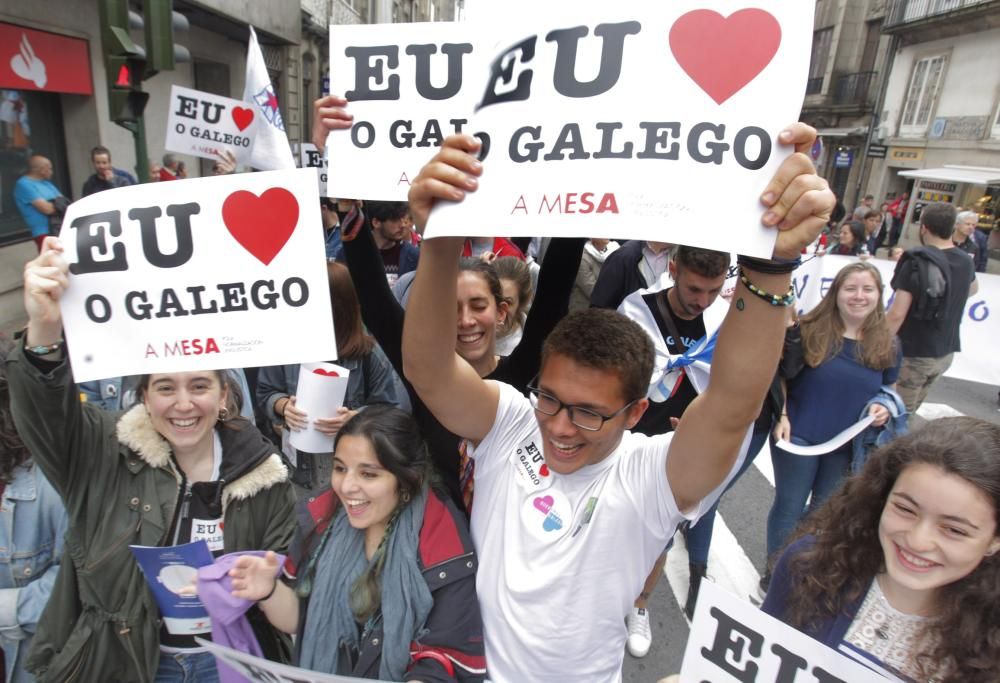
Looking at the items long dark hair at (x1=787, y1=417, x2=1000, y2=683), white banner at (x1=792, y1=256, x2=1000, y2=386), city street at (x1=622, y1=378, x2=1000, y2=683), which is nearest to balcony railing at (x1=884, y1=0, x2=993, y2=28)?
white banner at (x1=792, y1=256, x2=1000, y2=386)

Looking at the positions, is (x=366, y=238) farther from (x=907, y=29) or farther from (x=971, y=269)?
(x=907, y=29)

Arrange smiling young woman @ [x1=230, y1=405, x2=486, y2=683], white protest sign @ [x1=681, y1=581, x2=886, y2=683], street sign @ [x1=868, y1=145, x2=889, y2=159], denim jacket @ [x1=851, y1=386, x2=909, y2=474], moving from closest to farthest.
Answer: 1. white protest sign @ [x1=681, y1=581, x2=886, y2=683]
2. smiling young woman @ [x1=230, y1=405, x2=486, y2=683]
3. denim jacket @ [x1=851, y1=386, x2=909, y2=474]
4. street sign @ [x1=868, y1=145, x2=889, y2=159]

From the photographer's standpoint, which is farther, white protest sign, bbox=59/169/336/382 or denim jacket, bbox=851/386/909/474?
denim jacket, bbox=851/386/909/474

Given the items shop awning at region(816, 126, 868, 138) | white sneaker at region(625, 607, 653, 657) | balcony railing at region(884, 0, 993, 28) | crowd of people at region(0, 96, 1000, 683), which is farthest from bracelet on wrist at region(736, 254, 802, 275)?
shop awning at region(816, 126, 868, 138)

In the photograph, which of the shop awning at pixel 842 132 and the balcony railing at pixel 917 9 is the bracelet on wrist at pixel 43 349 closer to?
the balcony railing at pixel 917 9

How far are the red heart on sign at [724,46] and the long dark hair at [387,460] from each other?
127cm

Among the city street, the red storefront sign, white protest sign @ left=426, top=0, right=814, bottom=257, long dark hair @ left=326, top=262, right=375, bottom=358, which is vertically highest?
the red storefront sign

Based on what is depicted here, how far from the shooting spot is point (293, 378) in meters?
3.08

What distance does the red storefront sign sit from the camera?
744 centimetres

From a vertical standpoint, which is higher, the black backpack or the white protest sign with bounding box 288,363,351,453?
the black backpack

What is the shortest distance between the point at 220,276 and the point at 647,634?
2.72m

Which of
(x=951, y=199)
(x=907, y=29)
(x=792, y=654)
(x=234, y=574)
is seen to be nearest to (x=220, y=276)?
(x=234, y=574)

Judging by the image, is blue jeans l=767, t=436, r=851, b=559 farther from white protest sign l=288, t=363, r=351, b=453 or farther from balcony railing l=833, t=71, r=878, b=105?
balcony railing l=833, t=71, r=878, b=105

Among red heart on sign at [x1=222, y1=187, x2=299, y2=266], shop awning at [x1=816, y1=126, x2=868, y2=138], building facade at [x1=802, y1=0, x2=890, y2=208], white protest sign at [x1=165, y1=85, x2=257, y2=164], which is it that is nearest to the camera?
red heart on sign at [x1=222, y1=187, x2=299, y2=266]
